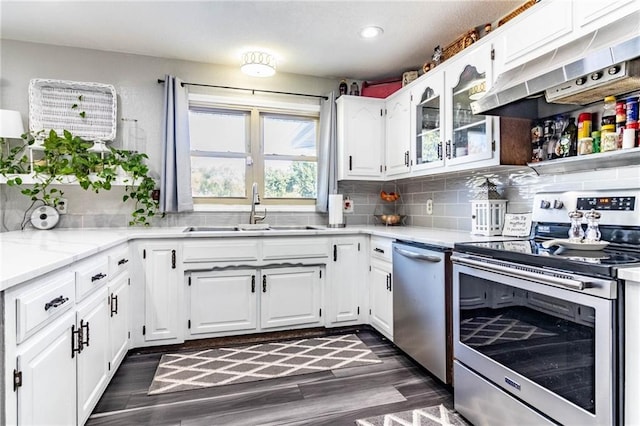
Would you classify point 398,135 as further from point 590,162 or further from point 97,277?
point 97,277

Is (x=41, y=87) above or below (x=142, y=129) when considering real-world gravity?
above

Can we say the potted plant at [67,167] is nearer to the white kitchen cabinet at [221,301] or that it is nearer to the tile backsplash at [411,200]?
the tile backsplash at [411,200]

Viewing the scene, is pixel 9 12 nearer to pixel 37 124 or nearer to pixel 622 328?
pixel 37 124

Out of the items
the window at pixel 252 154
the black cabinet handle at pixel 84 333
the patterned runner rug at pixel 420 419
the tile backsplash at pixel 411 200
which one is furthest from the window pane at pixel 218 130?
the patterned runner rug at pixel 420 419

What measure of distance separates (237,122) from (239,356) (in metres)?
2.11

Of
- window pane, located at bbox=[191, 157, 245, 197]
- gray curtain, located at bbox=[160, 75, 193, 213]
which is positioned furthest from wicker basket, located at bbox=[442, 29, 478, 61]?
gray curtain, located at bbox=[160, 75, 193, 213]

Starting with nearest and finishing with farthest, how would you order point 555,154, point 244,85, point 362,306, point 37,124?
point 555,154
point 37,124
point 362,306
point 244,85

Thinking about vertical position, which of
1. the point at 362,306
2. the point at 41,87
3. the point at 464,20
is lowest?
the point at 362,306

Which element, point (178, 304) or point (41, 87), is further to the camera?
point (41, 87)

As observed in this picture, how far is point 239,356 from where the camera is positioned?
2.51 m

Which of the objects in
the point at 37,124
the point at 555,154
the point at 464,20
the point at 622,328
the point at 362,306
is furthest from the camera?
the point at 362,306

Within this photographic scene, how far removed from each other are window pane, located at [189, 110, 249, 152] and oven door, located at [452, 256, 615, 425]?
2.40m

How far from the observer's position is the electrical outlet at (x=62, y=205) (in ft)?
9.49

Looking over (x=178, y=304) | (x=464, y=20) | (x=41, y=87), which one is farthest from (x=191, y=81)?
(x=464, y=20)
